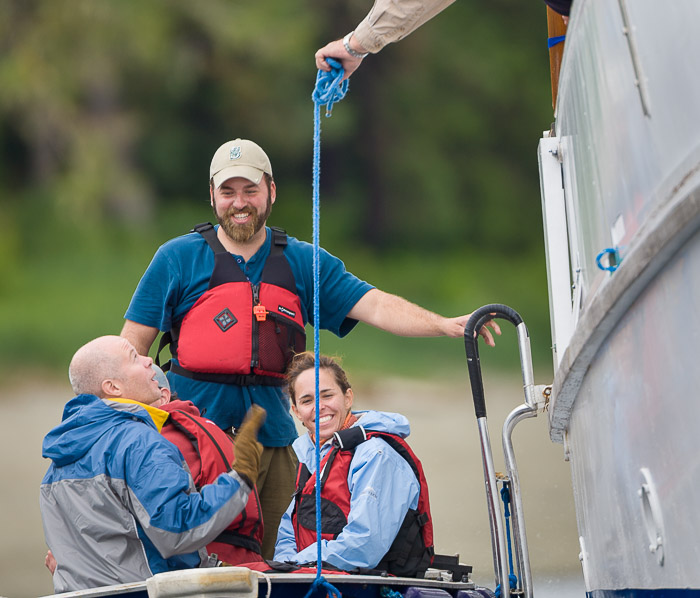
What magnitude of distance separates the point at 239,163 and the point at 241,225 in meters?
0.22

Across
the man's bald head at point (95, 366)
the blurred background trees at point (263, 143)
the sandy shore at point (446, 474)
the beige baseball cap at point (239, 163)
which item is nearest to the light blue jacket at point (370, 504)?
the man's bald head at point (95, 366)

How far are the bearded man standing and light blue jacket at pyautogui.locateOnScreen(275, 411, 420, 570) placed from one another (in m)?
0.47

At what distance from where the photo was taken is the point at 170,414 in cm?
A: 306

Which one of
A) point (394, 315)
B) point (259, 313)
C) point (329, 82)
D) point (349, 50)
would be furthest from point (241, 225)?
point (349, 50)

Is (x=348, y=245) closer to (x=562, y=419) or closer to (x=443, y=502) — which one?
(x=443, y=502)

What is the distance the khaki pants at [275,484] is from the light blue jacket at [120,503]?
1142 millimetres

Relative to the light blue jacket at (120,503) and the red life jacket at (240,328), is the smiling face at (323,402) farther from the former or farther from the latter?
the light blue jacket at (120,503)

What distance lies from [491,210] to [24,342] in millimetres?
8268

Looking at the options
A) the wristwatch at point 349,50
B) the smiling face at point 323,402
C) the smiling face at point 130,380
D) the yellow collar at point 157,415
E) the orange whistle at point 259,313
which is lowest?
the yellow collar at point 157,415

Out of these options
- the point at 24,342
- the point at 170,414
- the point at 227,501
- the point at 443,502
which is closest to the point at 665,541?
the point at 227,501

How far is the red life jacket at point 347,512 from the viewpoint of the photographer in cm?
321

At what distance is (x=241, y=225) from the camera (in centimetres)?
395

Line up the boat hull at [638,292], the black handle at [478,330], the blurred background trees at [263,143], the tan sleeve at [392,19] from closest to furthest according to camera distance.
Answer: the boat hull at [638,292] → the tan sleeve at [392,19] → the black handle at [478,330] → the blurred background trees at [263,143]

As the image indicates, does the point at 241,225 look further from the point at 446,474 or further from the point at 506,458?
the point at 446,474
